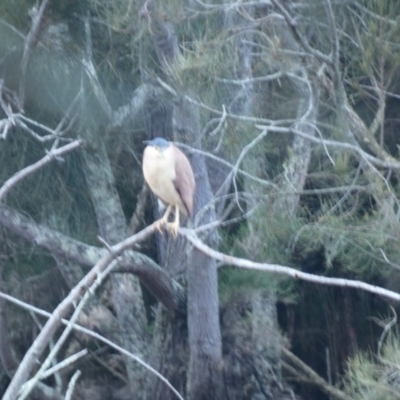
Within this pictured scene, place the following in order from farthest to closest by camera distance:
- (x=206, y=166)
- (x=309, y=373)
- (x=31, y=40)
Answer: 1. (x=309, y=373)
2. (x=206, y=166)
3. (x=31, y=40)

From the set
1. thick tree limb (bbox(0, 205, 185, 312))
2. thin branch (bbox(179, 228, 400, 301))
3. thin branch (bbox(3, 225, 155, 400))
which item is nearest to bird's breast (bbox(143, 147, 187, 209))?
thick tree limb (bbox(0, 205, 185, 312))

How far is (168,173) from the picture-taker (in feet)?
11.2

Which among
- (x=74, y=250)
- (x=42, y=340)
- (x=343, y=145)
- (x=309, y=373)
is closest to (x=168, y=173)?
(x=343, y=145)

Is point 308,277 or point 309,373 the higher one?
point 308,277

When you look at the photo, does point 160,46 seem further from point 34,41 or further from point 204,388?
point 204,388

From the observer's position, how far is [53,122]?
15.1ft

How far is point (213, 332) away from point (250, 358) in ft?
1.23

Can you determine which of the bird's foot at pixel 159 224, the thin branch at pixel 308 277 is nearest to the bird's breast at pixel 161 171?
the bird's foot at pixel 159 224

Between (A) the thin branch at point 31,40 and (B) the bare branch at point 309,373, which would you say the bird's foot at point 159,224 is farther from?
(B) the bare branch at point 309,373

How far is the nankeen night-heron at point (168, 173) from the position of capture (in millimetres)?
3416

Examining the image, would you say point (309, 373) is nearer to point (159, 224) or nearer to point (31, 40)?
point (31, 40)

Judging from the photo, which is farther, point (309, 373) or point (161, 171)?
point (309, 373)

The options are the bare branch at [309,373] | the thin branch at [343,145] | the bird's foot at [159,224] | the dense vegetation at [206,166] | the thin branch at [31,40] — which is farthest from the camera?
the bare branch at [309,373]

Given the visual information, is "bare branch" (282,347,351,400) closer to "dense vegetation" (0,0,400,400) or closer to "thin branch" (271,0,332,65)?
"dense vegetation" (0,0,400,400)
